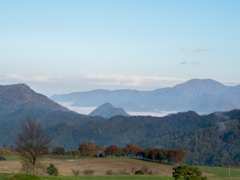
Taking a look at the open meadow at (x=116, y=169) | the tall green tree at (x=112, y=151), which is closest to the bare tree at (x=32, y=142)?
the open meadow at (x=116, y=169)

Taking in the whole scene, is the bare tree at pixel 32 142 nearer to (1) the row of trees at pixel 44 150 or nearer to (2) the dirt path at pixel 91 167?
(1) the row of trees at pixel 44 150

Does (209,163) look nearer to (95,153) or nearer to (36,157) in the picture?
(95,153)

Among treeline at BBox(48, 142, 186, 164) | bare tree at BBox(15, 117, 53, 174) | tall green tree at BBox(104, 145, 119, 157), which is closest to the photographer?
bare tree at BBox(15, 117, 53, 174)

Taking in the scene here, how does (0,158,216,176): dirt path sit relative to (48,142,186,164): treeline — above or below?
below

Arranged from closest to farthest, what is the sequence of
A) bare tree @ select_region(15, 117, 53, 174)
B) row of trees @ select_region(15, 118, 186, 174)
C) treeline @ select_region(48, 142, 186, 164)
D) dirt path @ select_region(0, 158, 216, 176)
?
bare tree @ select_region(15, 117, 53, 174) → row of trees @ select_region(15, 118, 186, 174) → dirt path @ select_region(0, 158, 216, 176) → treeline @ select_region(48, 142, 186, 164)

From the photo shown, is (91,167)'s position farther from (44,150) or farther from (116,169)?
(44,150)

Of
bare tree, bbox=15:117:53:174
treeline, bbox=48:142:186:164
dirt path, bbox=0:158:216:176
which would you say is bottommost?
dirt path, bbox=0:158:216:176

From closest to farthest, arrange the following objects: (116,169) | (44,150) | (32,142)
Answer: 1. (32,142)
2. (44,150)
3. (116,169)

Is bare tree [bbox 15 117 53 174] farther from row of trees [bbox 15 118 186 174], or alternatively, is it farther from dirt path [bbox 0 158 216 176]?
dirt path [bbox 0 158 216 176]

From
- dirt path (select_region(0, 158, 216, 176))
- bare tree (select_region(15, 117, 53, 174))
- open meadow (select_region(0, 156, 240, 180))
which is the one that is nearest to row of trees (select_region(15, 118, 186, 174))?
bare tree (select_region(15, 117, 53, 174))

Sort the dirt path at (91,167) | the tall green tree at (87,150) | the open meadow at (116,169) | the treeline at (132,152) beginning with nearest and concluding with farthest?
the open meadow at (116,169) < the dirt path at (91,167) < the treeline at (132,152) < the tall green tree at (87,150)

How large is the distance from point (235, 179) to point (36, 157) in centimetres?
3727

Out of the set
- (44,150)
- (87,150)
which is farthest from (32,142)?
(87,150)

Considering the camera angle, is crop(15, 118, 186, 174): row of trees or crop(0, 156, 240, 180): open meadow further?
crop(0, 156, 240, 180): open meadow
